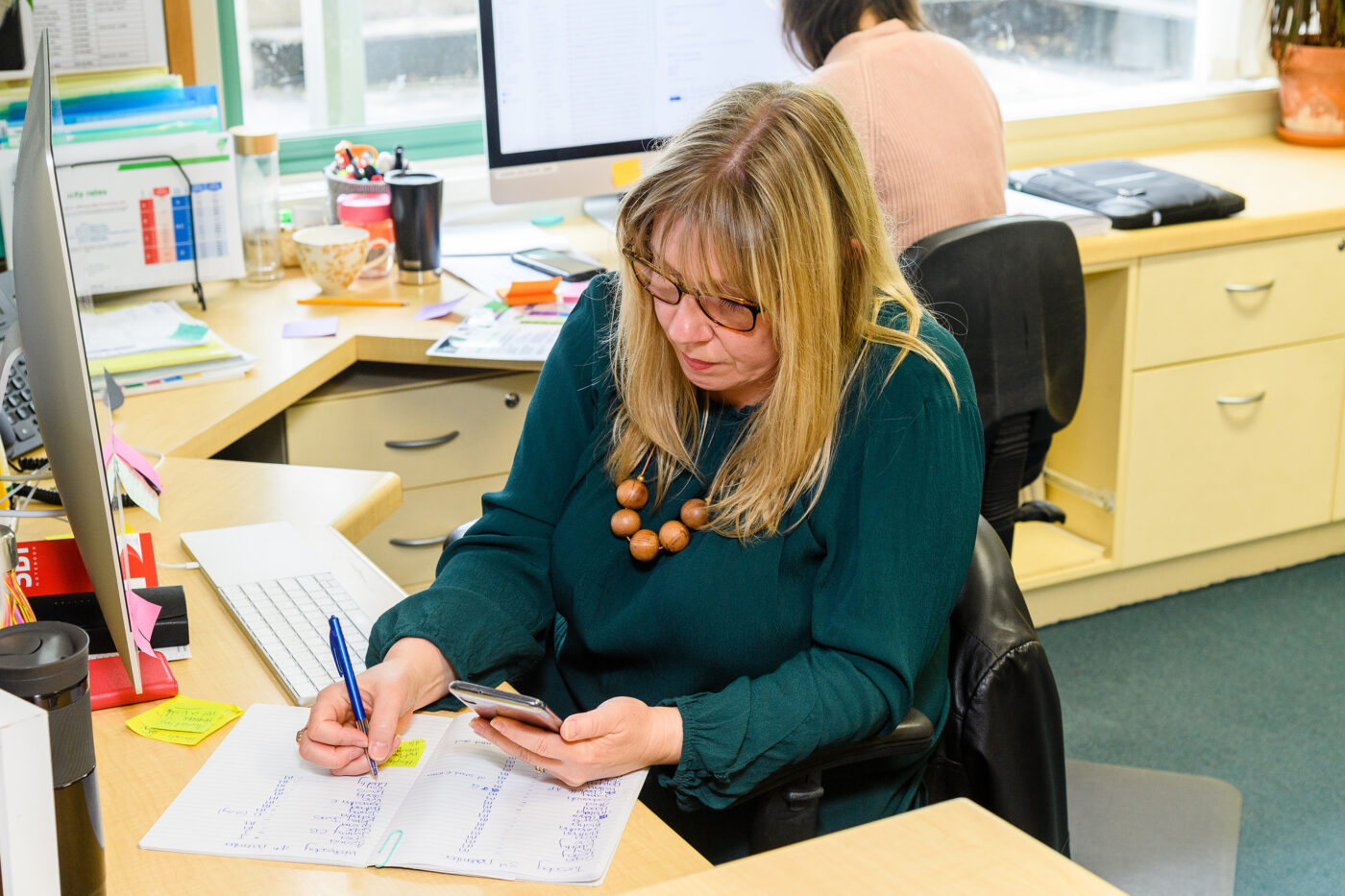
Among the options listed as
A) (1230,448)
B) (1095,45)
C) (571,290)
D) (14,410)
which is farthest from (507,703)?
(1095,45)

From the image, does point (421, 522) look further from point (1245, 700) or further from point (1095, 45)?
point (1095, 45)

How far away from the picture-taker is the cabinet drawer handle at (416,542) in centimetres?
218

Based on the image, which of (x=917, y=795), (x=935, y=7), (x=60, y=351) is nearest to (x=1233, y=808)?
(x=917, y=795)

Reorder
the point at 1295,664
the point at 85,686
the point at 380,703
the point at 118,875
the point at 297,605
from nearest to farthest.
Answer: the point at 85,686, the point at 118,875, the point at 380,703, the point at 297,605, the point at 1295,664

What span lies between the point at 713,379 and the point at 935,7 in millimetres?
2140

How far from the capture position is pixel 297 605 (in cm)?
132

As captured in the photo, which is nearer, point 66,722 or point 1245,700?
point 66,722

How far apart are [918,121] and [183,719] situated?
1.40 meters

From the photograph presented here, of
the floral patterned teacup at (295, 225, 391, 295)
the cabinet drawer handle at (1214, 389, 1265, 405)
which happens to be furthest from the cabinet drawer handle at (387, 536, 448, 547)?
the cabinet drawer handle at (1214, 389, 1265, 405)

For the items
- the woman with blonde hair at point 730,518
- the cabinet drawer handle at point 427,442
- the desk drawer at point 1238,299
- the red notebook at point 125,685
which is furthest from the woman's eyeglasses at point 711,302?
the desk drawer at point 1238,299

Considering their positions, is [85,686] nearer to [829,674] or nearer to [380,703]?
[380,703]

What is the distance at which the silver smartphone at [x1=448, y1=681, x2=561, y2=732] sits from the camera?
0.99 meters

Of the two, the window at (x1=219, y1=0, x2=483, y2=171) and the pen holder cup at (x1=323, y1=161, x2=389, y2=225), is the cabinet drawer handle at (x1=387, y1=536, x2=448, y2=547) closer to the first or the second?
the pen holder cup at (x1=323, y1=161, x2=389, y2=225)

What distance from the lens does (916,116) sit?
80.4 inches
